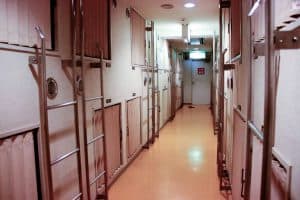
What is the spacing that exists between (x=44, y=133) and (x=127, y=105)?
8.59 feet

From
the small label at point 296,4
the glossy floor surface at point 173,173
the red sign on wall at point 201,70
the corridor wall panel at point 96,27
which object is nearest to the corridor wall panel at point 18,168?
the corridor wall panel at point 96,27

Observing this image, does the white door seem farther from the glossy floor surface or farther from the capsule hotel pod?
the capsule hotel pod

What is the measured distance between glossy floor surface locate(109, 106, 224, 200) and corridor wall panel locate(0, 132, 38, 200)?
5.28ft

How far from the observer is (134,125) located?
5.12m

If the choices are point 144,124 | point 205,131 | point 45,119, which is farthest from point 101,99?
point 205,131

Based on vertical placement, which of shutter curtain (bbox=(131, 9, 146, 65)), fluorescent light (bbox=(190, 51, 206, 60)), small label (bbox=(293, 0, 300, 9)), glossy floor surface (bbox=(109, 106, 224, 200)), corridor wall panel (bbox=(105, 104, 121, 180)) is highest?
fluorescent light (bbox=(190, 51, 206, 60))

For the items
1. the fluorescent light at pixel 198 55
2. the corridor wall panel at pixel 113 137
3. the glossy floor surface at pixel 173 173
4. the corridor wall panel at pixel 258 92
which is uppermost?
the fluorescent light at pixel 198 55

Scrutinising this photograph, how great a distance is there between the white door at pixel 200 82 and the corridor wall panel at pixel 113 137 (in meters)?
11.4

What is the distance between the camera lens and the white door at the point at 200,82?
15.1m

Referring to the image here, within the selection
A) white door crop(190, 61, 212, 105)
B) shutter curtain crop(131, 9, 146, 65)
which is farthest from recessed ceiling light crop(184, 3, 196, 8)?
white door crop(190, 61, 212, 105)

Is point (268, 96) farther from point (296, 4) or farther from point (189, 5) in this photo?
point (189, 5)

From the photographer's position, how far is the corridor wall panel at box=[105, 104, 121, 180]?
3.81m

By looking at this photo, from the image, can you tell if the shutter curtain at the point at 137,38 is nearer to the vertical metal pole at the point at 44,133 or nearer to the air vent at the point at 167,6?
the air vent at the point at 167,6

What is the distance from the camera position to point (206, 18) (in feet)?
19.3
